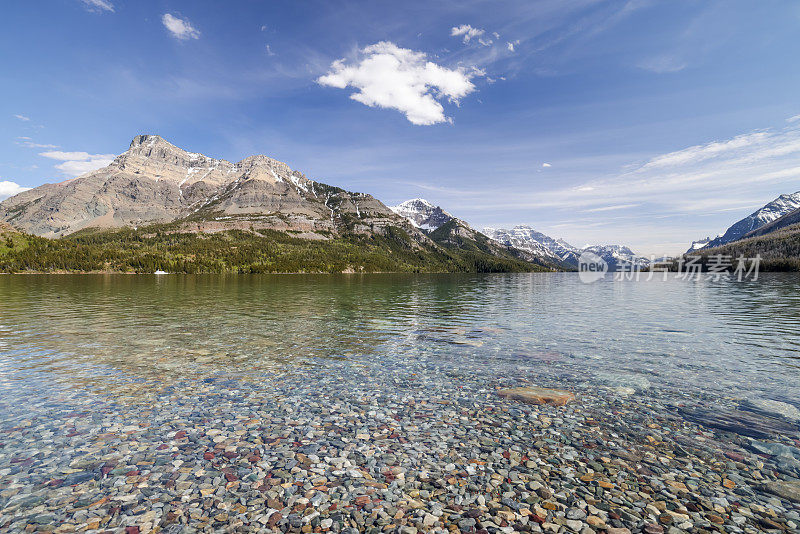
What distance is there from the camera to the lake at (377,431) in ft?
31.0

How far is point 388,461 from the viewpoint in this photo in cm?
1181

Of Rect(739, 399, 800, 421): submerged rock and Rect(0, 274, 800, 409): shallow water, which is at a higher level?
Rect(739, 399, 800, 421): submerged rock

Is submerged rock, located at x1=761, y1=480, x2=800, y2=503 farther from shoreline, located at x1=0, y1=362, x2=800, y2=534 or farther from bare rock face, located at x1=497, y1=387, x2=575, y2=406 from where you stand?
bare rock face, located at x1=497, y1=387, x2=575, y2=406

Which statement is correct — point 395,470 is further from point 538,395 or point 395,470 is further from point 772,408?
point 772,408

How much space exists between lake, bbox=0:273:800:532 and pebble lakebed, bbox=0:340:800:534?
7 centimetres

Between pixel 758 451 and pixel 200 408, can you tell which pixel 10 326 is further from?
pixel 758 451

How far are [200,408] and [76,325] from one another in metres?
35.1

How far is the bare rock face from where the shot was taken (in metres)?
17.3

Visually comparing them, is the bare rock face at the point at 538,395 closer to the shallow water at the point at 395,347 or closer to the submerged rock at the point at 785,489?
the shallow water at the point at 395,347

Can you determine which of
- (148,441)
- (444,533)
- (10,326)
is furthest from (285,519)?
(10,326)

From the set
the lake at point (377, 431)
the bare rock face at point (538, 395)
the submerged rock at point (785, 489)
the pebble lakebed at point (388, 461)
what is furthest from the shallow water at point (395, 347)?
the submerged rock at point (785, 489)

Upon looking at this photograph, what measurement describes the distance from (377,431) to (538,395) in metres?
8.84

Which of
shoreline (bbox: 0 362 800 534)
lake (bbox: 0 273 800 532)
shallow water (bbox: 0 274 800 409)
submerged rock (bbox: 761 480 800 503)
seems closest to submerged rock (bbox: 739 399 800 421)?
lake (bbox: 0 273 800 532)

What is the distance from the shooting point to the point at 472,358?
26.3m
